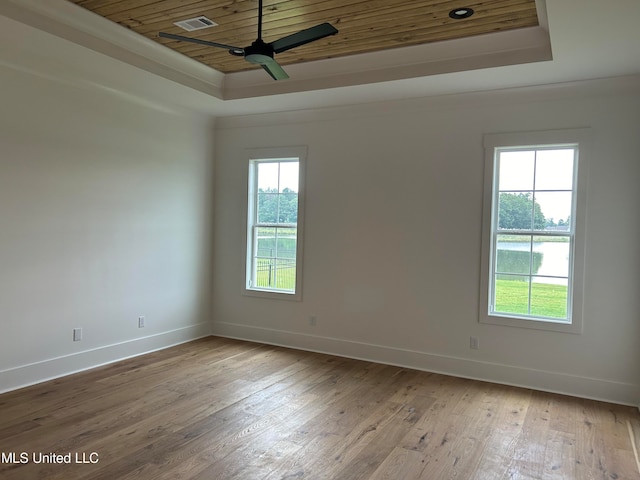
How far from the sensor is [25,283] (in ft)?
12.9

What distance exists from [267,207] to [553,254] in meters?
3.24

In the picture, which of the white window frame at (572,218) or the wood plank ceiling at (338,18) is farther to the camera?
the white window frame at (572,218)

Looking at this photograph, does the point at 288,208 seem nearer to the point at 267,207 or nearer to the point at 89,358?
the point at 267,207

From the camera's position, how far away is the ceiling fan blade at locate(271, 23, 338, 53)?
2701 mm

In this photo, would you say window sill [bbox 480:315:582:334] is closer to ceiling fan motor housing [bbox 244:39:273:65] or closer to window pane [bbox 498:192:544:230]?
window pane [bbox 498:192:544:230]

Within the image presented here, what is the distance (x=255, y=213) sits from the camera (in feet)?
19.2

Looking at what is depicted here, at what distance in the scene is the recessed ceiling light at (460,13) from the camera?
130 inches

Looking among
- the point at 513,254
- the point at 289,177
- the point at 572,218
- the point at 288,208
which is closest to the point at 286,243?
the point at 288,208

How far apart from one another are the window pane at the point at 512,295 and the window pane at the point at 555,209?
1.82ft

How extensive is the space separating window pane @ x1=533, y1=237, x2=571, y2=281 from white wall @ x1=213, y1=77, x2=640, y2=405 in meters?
0.21

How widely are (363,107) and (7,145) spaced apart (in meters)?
3.31

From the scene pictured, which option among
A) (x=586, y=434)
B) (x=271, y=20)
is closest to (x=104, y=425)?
(x=271, y=20)

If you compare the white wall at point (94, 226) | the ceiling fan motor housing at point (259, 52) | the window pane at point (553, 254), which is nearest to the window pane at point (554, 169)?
the window pane at point (553, 254)

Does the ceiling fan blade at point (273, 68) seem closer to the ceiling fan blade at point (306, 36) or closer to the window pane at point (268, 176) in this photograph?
the ceiling fan blade at point (306, 36)
